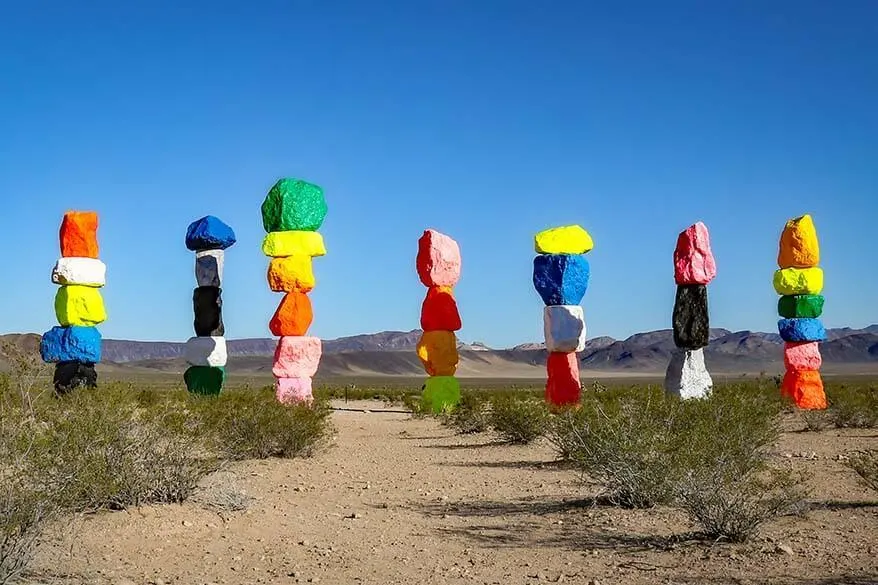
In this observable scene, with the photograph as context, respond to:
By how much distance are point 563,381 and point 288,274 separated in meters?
6.67

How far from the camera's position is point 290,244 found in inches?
830

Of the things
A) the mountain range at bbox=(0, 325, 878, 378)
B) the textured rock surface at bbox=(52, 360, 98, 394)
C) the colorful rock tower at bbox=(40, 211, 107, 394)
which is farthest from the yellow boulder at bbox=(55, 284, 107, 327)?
the mountain range at bbox=(0, 325, 878, 378)

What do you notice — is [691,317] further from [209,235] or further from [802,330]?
[209,235]

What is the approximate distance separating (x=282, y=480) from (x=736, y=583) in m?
6.79

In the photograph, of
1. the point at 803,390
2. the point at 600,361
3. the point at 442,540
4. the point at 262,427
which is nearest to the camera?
the point at 442,540

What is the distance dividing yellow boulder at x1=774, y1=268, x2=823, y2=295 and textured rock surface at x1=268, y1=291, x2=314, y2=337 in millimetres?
12182

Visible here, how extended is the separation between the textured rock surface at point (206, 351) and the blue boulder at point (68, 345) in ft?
7.31

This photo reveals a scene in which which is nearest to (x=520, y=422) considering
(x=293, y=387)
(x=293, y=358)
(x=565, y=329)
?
(x=565, y=329)

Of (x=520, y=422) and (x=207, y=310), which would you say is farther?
(x=207, y=310)

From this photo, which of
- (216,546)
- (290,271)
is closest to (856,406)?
(290,271)

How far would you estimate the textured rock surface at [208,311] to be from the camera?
22016 millimetres

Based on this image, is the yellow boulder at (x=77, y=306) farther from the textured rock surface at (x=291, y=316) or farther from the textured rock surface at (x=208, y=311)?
the textured rock surface at (x=291, y=316)

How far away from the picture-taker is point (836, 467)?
12.9 m

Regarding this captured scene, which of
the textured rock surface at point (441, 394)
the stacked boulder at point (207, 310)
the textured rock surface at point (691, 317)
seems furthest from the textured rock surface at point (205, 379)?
the textured rock surface at point (691, 317)
